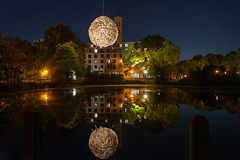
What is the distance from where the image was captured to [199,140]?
90.0 inches

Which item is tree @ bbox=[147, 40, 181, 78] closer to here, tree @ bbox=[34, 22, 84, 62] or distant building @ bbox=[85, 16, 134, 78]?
tree @ bbox=[34, 22, 84, 62]

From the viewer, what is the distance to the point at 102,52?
9062 centimetres

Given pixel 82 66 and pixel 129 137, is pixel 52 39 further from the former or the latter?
pixel 129 137

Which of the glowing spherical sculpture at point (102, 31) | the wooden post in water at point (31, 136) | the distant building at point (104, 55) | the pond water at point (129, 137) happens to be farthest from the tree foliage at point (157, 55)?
the distant building at point (104, 55)

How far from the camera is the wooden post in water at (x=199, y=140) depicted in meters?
2.27

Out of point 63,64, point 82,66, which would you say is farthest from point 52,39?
point 63,64

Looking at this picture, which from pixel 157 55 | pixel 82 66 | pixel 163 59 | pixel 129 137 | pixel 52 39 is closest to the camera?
pixel 129 137

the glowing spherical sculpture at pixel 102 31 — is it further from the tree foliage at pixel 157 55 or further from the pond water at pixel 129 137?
the tree foliage at pixel 157 55

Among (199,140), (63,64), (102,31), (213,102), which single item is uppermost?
(63,64)

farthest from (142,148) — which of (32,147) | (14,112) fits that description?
(14,112)

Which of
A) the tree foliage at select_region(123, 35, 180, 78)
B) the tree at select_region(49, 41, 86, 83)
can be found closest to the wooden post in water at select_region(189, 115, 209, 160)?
the tree at select_region(49, 41, 86, 83)

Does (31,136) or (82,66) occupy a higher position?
(82,66)

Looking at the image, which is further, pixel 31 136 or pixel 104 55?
pixel 104 55

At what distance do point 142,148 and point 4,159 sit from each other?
343 centimetres
